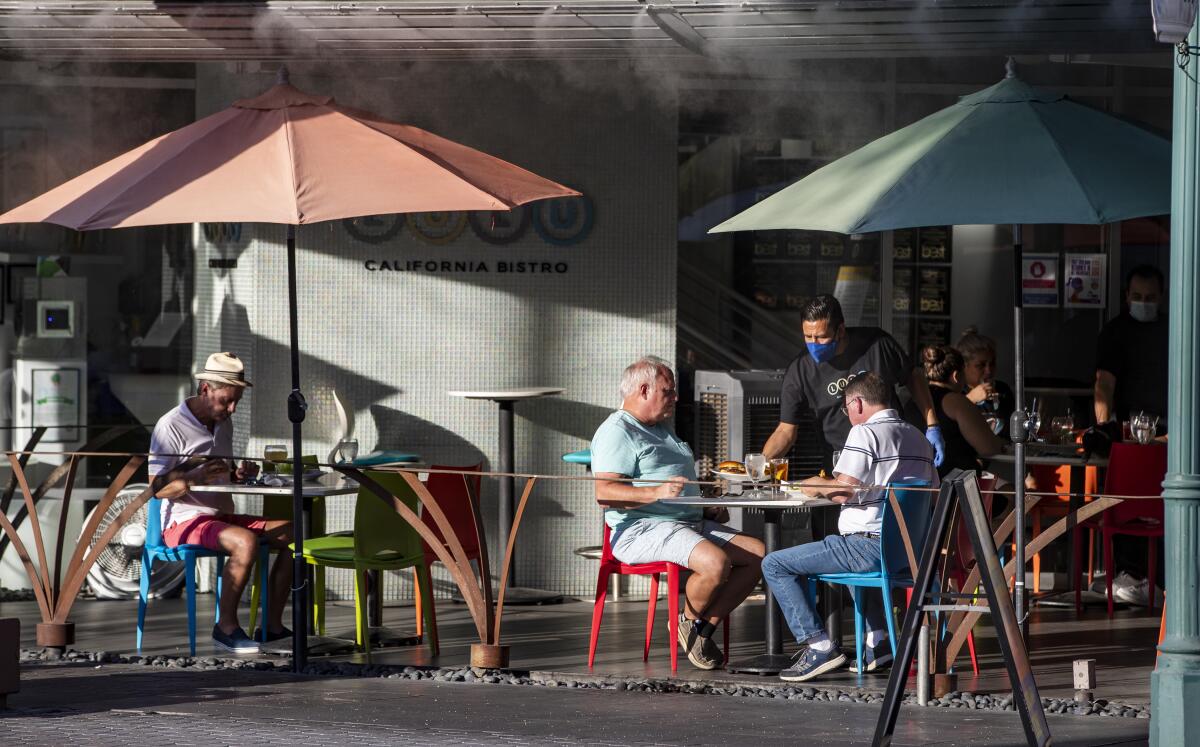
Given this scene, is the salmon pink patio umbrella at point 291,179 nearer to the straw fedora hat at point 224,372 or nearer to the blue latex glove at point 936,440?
the straw fedora hat at point 224,372

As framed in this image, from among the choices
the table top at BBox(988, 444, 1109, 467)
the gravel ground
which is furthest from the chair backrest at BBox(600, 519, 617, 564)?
the table top at BBox(988, 444, 1109, 467)

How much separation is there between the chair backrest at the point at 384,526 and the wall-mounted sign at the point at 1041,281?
Answer: 4.97 m

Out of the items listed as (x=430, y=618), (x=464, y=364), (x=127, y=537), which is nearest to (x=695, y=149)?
(x=464, y=364)

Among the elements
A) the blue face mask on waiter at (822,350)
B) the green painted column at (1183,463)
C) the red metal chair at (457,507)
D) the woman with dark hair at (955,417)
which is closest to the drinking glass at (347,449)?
the red metal chair at (457,507)

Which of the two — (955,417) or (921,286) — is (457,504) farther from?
(921,286)

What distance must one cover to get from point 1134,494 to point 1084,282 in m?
2.83

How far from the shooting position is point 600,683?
6.72 m

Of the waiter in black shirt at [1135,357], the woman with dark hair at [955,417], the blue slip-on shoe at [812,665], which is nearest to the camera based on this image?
the blue slip-on shoe at [812,665]

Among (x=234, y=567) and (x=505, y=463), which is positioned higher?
(x=505, y=463)

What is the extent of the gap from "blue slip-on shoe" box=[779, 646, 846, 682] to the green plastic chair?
1.67 meters

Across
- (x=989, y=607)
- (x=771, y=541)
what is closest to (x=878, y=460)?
(x=771, y=541)

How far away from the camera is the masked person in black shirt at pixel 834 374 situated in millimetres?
7367

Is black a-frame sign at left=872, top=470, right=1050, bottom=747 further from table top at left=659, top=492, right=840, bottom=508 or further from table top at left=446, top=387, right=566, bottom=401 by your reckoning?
table top at left=446, top=387, right=566, bottom=401

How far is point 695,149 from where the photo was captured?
370 inches
